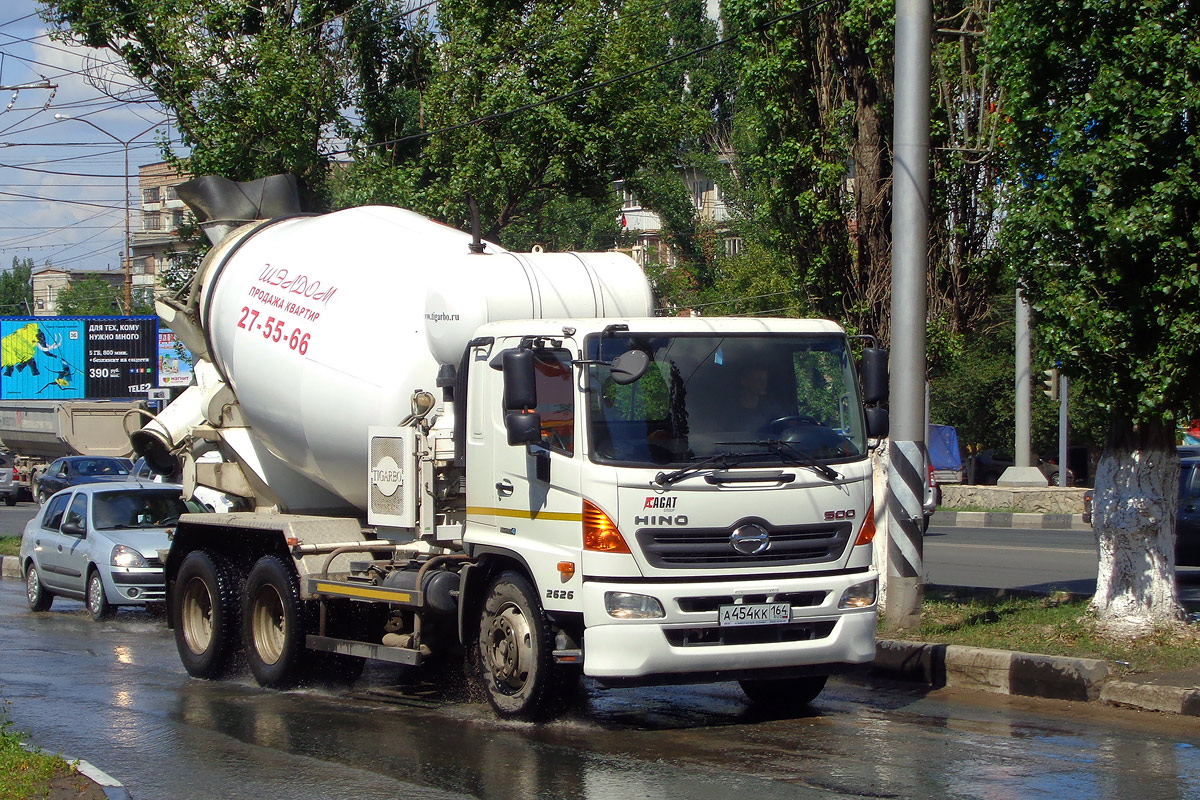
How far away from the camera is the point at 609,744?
7648mm

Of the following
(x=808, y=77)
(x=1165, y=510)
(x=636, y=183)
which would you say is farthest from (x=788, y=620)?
(x=636, y=183)

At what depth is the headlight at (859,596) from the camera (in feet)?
26.2

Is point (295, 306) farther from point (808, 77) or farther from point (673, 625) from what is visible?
point (808, 77)

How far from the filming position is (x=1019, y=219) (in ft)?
33.7

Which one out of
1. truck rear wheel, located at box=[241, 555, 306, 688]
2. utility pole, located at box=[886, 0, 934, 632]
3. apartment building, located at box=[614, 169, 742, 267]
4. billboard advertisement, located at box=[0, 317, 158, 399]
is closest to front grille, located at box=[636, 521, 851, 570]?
utility pole, located at box=[886, 0, 934, 632]

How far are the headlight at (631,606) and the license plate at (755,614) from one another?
37 cm

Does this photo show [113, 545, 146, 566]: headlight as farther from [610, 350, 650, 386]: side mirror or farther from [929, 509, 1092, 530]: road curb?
[929, 509, 1092, 530]: road curb

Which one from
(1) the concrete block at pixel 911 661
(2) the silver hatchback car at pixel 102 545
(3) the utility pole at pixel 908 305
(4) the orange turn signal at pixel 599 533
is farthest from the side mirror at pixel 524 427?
(2) the silver hatchback car at pixel 102 545

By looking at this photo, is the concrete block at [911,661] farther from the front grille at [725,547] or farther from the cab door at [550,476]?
the cab door at [550,476]

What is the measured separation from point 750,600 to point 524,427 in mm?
1606

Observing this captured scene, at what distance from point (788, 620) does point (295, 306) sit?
179 inches

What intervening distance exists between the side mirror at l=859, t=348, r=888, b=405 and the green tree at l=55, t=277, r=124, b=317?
88.7 metres

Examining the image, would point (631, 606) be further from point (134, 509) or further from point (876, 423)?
point (134, 509)

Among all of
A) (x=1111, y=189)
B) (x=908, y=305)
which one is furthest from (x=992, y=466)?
(x=1111, y=189)
